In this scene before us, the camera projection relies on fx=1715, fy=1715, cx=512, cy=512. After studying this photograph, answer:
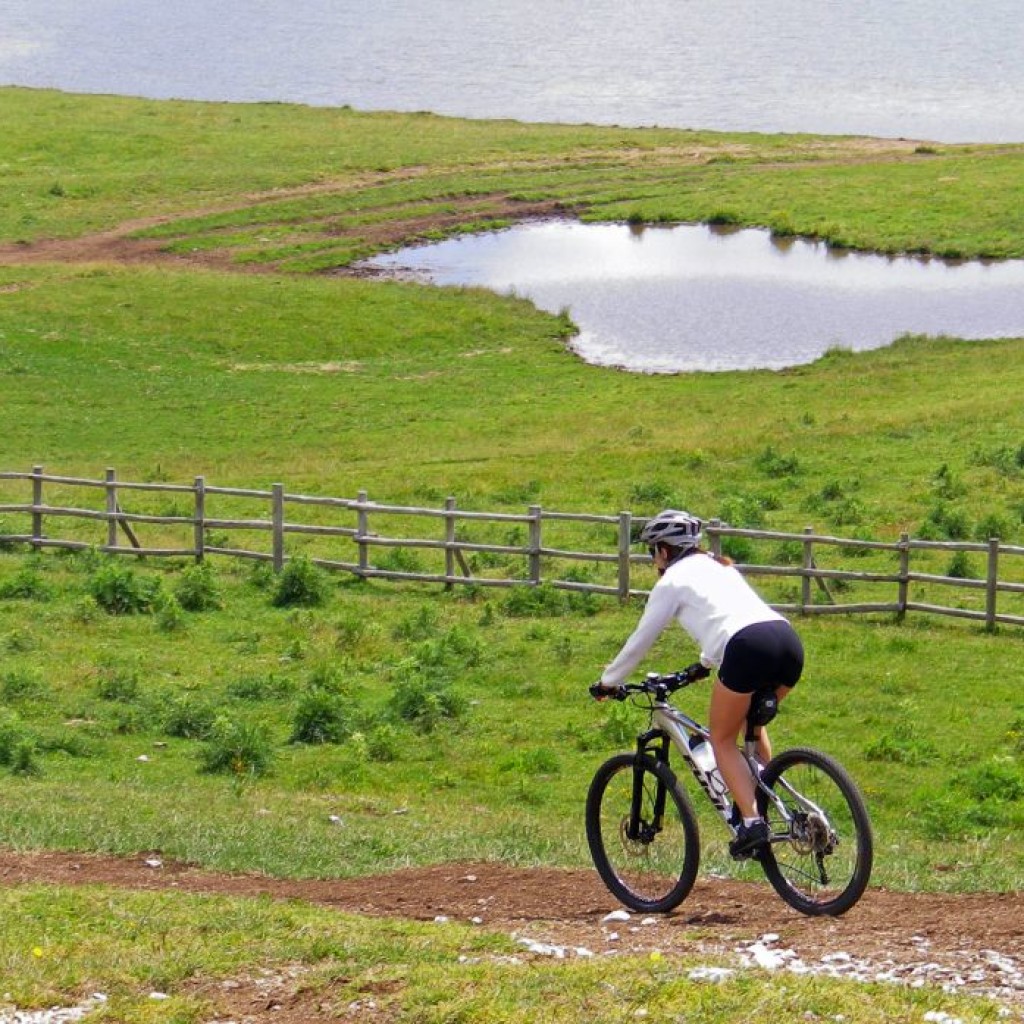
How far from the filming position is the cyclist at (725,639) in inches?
338

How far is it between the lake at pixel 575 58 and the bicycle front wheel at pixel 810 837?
86.8m

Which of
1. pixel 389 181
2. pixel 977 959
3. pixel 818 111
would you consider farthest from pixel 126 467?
pixel 818 111

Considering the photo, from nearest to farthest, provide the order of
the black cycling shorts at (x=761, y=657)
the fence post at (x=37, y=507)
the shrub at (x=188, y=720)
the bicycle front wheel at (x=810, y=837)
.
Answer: the black cycling shorts at (x=761, y=657) → the bicycle front wheel at (x=810, y=837) → the shrub at (x=188, y=720) → the fence post at (x=37, y=507)

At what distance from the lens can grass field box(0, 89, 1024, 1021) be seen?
469 inches

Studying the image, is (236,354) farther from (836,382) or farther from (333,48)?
(333,48)

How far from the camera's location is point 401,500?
2948 cm

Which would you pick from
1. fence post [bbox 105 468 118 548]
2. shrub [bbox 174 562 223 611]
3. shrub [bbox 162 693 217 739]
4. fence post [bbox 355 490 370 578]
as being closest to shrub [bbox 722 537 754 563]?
fence post [bbox 355 490 370 578]

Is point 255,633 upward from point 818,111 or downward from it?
downward

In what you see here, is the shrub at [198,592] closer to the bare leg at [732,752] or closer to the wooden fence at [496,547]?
the wooden fence at [496,547]

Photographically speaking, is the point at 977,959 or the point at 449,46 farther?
the point at 449,46

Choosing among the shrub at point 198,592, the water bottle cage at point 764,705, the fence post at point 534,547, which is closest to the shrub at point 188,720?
the shrub at point 198,592

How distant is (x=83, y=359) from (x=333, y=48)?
8738cm

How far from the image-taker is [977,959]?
7.99 metres

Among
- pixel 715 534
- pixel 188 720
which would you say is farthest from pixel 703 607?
pixel 715 534
